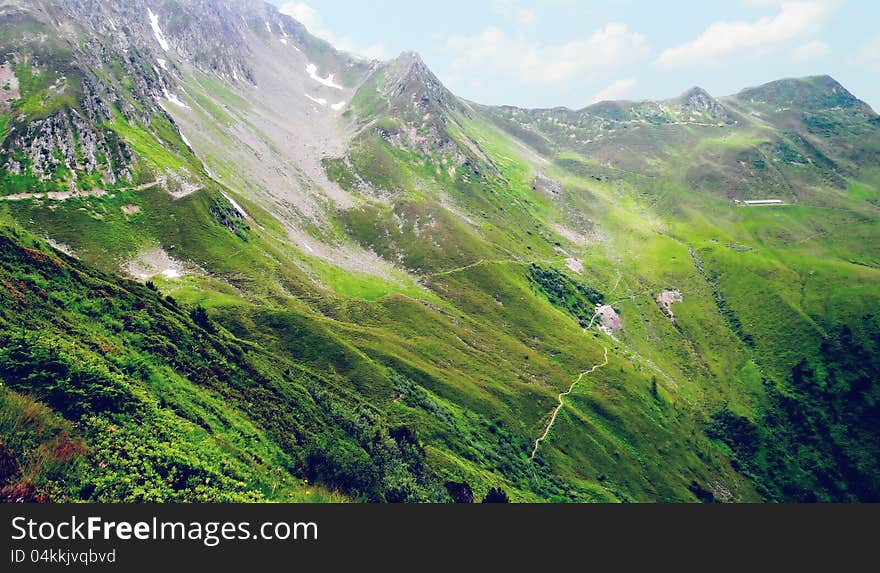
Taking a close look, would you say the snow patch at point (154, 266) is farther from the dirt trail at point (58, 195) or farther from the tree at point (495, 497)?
the tree at point (495, 497)

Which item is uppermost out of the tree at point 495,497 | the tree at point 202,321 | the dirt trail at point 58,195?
the dirt trail at point 58,195

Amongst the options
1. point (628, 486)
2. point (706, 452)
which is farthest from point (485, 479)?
point (706, 452)

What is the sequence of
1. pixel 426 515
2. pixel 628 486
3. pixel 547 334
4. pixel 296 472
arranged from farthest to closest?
pixel 547 334, pixel 628 486, pixel 296 472, pixel 426 515

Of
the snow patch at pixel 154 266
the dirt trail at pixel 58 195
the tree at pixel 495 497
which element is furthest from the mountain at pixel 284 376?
the tree at pixel 495 497

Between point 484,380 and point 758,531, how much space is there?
11075cm

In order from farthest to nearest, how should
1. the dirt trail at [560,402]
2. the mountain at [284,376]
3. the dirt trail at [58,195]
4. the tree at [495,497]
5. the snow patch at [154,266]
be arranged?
the dirt trail at [560,402]
the dirt trail at [58,195]
the snow patch at [154,266]
the tree at [495,497]
the mountain at [284,376]

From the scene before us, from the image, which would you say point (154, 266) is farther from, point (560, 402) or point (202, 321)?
point (560, 402)

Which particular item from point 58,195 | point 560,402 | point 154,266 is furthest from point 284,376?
point 58,195

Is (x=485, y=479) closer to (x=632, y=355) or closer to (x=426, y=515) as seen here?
(x=426, y=515)

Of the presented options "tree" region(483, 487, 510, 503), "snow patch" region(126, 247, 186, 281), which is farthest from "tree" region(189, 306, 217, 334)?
"snow patch" region(126, 247, 186, 281)

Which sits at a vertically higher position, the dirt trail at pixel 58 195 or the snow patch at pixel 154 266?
the dirt trail at pixel 58 195

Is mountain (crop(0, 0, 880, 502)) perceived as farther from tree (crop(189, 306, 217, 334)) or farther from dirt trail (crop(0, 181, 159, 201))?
tree (crop(189, 306, 217, 334))

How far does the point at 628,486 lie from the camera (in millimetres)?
129375

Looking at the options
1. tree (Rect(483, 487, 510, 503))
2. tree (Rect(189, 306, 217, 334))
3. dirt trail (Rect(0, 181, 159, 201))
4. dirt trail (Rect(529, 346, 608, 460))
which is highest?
dirt trail (Rect(0, 181, 159, 201))
